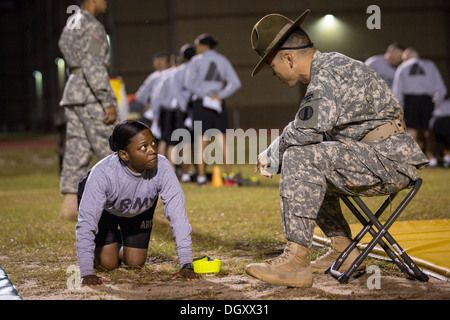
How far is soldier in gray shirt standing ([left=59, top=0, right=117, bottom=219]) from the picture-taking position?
622cm

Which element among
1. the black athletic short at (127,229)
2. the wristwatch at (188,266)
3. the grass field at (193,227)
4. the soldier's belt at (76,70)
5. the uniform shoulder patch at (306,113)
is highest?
the soldier's belt at (76,70)

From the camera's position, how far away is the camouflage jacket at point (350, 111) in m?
3.40

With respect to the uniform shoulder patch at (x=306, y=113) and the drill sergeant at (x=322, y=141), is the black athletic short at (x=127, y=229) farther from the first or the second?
the uniform shoulder patch at (x=306, y=113)

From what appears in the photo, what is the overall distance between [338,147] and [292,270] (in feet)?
2.26

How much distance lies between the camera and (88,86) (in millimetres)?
6281

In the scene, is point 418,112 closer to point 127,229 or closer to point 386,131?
point 127,229

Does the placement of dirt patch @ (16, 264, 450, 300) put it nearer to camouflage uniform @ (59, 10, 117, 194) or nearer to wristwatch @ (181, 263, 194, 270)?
wristwatch @ (181, 263, 194, 270)

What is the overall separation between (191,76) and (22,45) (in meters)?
35.4

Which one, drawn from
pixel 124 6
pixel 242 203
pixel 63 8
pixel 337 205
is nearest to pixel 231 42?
pixel 124 6

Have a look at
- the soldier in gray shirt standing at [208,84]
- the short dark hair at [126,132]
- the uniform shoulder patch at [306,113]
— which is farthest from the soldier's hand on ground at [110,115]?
the soldier in gray shirt standing at [208,84]

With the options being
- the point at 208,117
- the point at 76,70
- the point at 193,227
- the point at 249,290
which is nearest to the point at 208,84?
the point at 208,117

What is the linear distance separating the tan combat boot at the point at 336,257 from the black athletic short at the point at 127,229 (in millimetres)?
1119

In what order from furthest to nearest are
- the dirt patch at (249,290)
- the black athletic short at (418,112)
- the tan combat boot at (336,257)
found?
the black athletic short at (418,112) < the tan combat boot at (336,257) < the dirt patch at (249,290)

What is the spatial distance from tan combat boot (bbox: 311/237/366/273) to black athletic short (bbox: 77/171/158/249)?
3.67 ft
